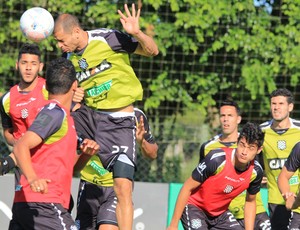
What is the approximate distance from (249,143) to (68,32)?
6.76 ft

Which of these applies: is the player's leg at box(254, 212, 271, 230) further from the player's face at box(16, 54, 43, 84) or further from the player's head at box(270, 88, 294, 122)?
the player's face at box(16, 54, 43, 84)

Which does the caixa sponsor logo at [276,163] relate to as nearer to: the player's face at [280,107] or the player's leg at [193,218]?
the player's face at [280,107]

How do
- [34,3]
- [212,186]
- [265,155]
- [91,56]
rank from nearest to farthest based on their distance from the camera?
[91,56] < [212,186] < [265,155] < [34,3]

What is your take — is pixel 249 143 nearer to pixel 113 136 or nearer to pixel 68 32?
pixel 113 136

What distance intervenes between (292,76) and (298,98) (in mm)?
445

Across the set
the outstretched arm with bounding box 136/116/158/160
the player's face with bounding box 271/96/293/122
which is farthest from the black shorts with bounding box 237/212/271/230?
the outstretched arm with bounding box 136/116/158/160

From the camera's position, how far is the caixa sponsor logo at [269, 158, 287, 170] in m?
10.3

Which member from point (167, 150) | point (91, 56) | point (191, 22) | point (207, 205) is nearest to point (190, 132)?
point (167, 150)

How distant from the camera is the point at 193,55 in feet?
45.7

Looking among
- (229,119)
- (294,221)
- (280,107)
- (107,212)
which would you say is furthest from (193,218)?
(280,107)

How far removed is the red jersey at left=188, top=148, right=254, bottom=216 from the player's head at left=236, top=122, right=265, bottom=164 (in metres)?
0.22

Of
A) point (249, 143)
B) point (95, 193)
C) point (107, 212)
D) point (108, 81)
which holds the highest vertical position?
point (108, 81)

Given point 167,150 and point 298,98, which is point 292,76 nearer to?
point 298,98

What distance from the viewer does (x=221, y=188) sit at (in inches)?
347
